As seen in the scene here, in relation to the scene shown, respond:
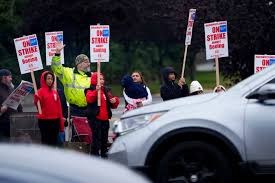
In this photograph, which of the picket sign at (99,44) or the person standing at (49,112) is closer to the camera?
the person standing at (49,112)

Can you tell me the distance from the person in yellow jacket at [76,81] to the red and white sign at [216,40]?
2606 mm

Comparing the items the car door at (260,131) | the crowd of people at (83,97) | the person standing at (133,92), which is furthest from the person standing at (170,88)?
the car door at (260,131)

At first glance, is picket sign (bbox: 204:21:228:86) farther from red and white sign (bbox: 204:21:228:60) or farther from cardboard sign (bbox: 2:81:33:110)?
cardboard sign (bbox: 2:81:33:110)

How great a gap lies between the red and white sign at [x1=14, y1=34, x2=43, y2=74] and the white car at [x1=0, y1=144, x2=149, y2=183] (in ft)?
37.4

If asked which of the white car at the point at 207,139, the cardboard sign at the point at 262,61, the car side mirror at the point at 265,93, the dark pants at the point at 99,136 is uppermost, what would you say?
the cardboard sign at the point at 262,61

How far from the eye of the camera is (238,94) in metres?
9.58

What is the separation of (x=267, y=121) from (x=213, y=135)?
22.6 inches

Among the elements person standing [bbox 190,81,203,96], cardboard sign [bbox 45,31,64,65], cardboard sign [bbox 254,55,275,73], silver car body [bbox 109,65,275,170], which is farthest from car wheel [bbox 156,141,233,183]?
cardboard sign [bbox 45,31,64,65]

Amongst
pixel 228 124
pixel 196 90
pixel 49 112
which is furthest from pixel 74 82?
pixel 228 124

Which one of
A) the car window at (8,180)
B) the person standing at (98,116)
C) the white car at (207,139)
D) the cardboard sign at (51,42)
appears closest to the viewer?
the car window at (8,180)

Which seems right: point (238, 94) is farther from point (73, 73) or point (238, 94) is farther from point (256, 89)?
point (73, 73)

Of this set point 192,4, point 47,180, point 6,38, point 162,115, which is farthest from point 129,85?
point 6,38

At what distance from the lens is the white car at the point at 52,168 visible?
432cm

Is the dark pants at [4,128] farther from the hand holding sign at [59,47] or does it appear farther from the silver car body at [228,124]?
the silver car body at [228,124]
